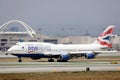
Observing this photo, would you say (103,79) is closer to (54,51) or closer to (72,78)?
(72,78)

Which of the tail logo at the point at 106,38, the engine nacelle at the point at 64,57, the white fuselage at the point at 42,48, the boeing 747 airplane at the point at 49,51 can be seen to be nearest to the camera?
the engine nacelle at the point at 64,57

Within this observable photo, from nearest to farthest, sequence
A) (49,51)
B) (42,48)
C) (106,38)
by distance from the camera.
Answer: (42,48), (49,51), (106,38)

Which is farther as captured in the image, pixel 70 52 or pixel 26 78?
pixel 70 52

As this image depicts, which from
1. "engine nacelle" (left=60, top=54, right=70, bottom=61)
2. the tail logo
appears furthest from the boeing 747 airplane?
the tail logo

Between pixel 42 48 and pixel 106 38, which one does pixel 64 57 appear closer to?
pixel 42 48

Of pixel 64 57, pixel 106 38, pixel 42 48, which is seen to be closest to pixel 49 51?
pixel 42 48

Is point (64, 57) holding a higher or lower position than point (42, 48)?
lower

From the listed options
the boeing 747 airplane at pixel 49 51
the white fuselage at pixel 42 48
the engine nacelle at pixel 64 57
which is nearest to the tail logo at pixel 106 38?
the boeing 747 airplane at pixel 49 51

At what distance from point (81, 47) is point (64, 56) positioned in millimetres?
7288

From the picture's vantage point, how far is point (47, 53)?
9406 centimetres

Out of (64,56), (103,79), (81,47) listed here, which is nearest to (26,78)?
(103,79)

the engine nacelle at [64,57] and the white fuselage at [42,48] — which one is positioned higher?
the white fuselage at [42,48]

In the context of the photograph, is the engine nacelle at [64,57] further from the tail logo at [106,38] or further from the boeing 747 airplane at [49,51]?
the tail logo at [106,38]

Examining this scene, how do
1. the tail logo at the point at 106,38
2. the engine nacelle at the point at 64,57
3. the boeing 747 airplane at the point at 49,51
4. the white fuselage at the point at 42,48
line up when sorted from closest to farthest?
the engine nacelle at the point at 64,57 < the boeing 747 airplane at the point at 49,51 < the white fuselage at the point at 42,48 < the tail logo at the point at 106,38
